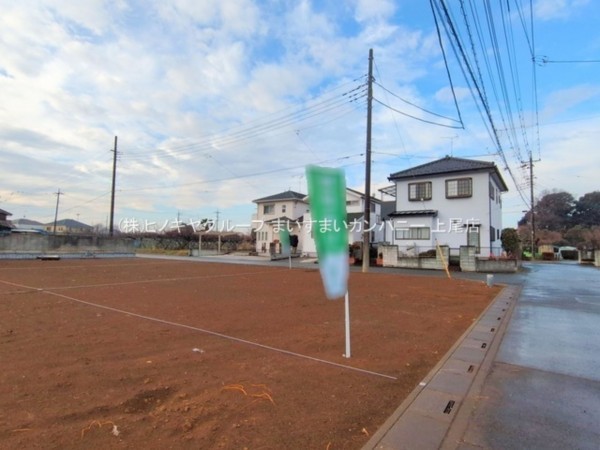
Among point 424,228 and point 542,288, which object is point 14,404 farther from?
point 424,228

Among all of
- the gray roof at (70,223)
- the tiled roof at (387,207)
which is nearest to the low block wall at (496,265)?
the tiled roof at (387,207)

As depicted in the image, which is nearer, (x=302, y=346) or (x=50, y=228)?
(x=302, y=346)

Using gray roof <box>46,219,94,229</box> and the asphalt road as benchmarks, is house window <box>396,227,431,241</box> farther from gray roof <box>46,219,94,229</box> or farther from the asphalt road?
gray roof <box>46,219,94,229</box>

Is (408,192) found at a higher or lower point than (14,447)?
higher

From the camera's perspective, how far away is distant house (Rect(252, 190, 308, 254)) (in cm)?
3875

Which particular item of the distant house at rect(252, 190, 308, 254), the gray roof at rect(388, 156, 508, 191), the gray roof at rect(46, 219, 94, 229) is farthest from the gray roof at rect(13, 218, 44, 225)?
the gray roof at rect(388, 156, 508, 191)

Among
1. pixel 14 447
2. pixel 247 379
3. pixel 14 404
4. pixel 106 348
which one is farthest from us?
pixel 106 348

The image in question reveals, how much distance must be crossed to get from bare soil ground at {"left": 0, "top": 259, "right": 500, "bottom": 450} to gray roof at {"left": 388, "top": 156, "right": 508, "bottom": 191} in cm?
1772

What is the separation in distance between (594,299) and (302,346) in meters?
9.72

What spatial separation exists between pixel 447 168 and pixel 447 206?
272 cm

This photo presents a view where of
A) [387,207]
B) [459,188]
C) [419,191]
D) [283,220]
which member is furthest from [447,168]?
[283,220]

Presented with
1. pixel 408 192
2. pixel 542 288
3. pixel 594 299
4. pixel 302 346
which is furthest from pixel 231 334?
pixel 408 192

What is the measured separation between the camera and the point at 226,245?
47.8m

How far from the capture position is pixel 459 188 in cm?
2403
